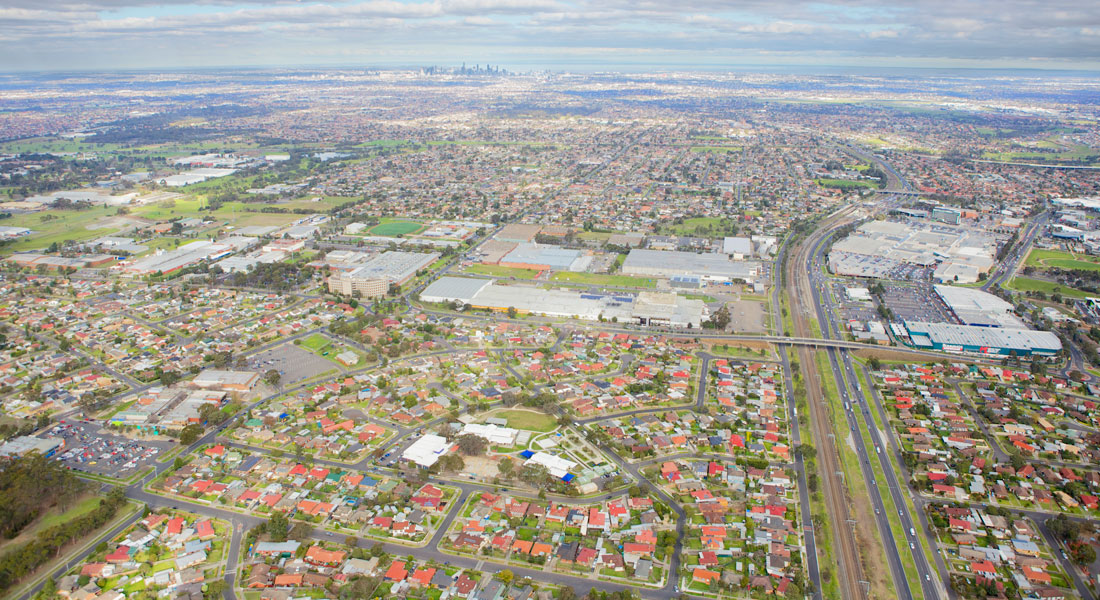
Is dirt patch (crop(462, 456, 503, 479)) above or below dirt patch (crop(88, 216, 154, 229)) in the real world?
below

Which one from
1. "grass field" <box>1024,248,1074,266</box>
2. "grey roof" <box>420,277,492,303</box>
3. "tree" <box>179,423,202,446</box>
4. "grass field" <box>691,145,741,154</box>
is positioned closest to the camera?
"tree" <box>179,423,202,446</box>

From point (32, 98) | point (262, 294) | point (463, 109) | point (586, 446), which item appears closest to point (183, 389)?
point (262, 294)

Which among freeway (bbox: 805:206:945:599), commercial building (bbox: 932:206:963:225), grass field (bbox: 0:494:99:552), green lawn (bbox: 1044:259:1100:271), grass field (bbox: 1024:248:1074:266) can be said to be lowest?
grass field (bbox: 0:494:99:552)

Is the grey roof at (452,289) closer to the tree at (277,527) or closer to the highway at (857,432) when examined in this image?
the highway at (857,432)

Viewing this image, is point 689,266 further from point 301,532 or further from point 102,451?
point 102,451

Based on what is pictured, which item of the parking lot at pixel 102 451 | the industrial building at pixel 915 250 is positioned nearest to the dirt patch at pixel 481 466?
the parking lot at pixel 102 451

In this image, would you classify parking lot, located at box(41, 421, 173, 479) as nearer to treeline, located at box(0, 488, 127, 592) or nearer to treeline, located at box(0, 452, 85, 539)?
treeline, located at box(0, 452, 85, 539)

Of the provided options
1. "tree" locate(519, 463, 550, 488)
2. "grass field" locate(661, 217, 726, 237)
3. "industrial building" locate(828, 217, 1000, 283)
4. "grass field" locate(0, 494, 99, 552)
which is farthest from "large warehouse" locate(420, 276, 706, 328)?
"grass field" locate(0, 494, 99, 552)
